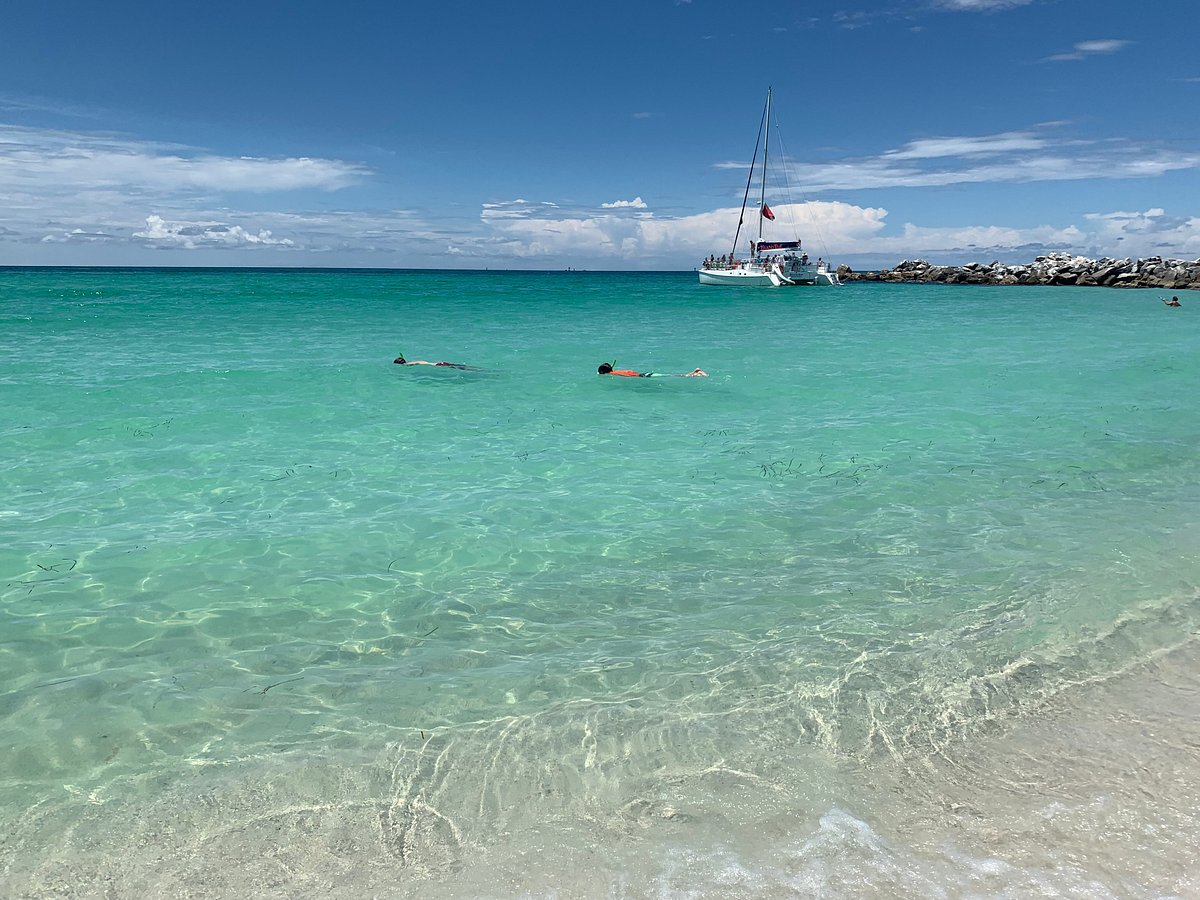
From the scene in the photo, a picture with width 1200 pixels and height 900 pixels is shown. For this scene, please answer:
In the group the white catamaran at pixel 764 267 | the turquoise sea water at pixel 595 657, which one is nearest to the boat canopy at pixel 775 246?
the white catamaran at pixel 764 267

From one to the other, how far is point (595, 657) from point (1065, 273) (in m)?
117

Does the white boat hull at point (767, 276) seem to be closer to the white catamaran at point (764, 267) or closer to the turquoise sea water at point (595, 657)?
the white catamaran at point (764, 267)

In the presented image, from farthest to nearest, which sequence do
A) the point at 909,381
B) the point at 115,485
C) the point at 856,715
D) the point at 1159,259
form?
the point at 1159,259, the point at 909,381, the point at 115,485, the point at 856,715

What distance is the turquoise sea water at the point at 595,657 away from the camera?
404cm

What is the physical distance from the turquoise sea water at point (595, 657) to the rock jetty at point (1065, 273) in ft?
296

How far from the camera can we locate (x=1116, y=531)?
8.84m

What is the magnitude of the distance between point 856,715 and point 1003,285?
11671 centimetres

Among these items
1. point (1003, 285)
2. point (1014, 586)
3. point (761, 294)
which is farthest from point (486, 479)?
point (1003, 285)

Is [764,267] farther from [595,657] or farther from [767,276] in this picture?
[595,657]

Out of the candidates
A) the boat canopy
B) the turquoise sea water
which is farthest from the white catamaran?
the turquoise sea water

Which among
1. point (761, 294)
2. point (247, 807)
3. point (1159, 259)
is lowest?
point (247, 807)

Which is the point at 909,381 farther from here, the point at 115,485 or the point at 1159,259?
the point at 1159,259

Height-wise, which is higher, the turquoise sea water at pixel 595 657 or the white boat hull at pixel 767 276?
the white boat hull at pixel 767 276

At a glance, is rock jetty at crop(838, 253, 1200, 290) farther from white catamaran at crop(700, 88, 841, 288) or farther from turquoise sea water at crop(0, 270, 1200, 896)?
turquoise sea water at crop(0, 270, 1200, 896)
